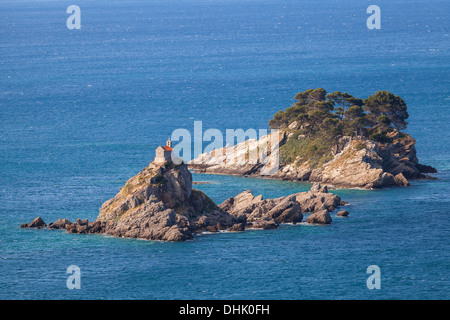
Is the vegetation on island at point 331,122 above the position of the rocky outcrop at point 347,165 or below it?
above

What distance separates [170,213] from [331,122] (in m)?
45.2

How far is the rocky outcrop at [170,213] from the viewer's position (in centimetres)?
11556

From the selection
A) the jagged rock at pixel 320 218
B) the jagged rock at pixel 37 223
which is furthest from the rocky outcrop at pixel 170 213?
the jagged rock at pixel 320 218

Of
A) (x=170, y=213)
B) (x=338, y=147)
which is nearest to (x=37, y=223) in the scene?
(x=170, y=213)

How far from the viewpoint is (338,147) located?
148 metres

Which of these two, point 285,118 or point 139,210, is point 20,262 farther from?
point 285,118

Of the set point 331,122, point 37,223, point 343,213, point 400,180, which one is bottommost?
point 37,223

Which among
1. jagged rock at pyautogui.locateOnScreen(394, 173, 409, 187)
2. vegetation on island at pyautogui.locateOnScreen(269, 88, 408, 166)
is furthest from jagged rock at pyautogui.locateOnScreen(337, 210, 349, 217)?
vegetation on island at pyautogui.locateOnScreen(269, 88, 408, 166)

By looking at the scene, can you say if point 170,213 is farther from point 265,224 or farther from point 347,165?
point 347,165

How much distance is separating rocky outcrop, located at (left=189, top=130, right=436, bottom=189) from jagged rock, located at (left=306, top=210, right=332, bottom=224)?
20041 mm

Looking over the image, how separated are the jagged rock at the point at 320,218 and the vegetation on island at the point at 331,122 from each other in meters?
26.3

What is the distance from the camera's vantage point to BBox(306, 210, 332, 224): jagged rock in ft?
400

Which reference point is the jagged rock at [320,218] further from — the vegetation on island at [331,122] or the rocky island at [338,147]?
the vegetation on island at [331,122]
